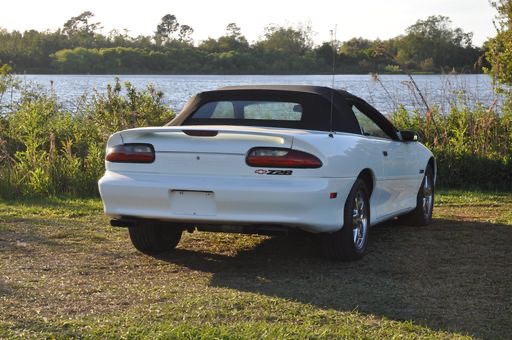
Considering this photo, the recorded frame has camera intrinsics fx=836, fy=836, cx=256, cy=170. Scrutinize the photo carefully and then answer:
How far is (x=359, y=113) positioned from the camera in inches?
311

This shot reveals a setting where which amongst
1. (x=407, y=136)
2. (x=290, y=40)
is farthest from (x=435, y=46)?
(x=407, y=136)

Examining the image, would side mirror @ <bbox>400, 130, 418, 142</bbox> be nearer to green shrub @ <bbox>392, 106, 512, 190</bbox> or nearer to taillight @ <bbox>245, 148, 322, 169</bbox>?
taillight @ <bbox>245, 148, 322, 169</bbox>

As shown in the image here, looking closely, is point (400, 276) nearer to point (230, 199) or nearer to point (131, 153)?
point (230, 199)

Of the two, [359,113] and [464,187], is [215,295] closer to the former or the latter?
[359,113]

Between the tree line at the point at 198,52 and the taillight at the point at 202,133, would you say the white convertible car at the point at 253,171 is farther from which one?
the tree line at the point at 198,52

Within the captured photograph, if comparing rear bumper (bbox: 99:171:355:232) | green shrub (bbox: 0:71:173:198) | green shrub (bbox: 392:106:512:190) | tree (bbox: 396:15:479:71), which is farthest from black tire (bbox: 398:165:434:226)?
tree (bbox: 396:15:479:71)

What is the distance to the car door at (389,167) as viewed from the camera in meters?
7.72

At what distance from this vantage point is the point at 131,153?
675 centimetres

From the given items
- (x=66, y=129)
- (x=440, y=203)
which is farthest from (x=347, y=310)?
(x=66, y=129)

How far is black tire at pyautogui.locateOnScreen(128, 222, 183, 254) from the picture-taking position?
7316mm

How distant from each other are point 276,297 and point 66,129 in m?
11.0

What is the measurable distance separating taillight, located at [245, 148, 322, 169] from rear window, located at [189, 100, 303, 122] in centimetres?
107

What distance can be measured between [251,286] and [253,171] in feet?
2.86

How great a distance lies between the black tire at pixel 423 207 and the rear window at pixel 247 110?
2322 millimetres
